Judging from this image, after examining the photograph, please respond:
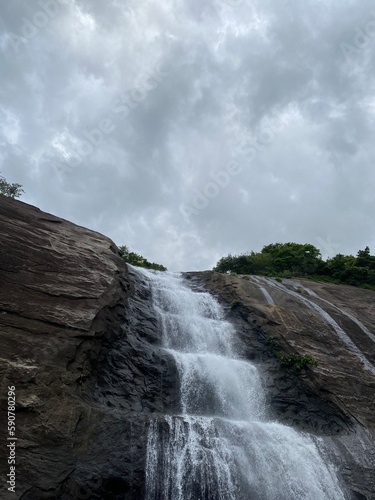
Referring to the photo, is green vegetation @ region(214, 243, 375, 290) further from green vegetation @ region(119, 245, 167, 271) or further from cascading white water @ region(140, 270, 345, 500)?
cascading white water @ region(140, 270, 345, 500)

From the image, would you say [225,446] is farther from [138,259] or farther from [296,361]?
[138,259]

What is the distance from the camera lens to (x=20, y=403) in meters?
9.82

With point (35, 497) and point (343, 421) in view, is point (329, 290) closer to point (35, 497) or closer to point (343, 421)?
point (343, 421)

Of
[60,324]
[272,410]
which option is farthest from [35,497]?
[272,410]

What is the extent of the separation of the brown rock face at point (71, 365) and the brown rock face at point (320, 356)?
5.23 metres

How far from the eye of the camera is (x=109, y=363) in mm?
13914

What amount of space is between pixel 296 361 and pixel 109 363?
8520 millimetres

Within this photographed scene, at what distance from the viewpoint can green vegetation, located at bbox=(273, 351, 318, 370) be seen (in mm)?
17047

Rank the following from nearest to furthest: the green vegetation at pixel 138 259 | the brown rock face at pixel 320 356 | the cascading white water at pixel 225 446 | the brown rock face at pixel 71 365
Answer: the brown rock face at pixel 71 365 → the cascading white water at pixel 225 446 → the brown rock face at pixel 320 356 → the green vegetation at pixel 138 259

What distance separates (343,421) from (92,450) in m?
10.4

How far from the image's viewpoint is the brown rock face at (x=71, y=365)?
966 centimetres

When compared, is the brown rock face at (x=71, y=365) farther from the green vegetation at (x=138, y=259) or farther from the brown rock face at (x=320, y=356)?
the green vegetation at (x=138, y=259)

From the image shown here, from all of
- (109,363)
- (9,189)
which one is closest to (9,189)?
(9,189)

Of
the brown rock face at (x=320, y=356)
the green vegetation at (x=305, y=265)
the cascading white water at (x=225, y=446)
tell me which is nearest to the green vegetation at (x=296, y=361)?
the brown rock face at (x=320, y=356)
